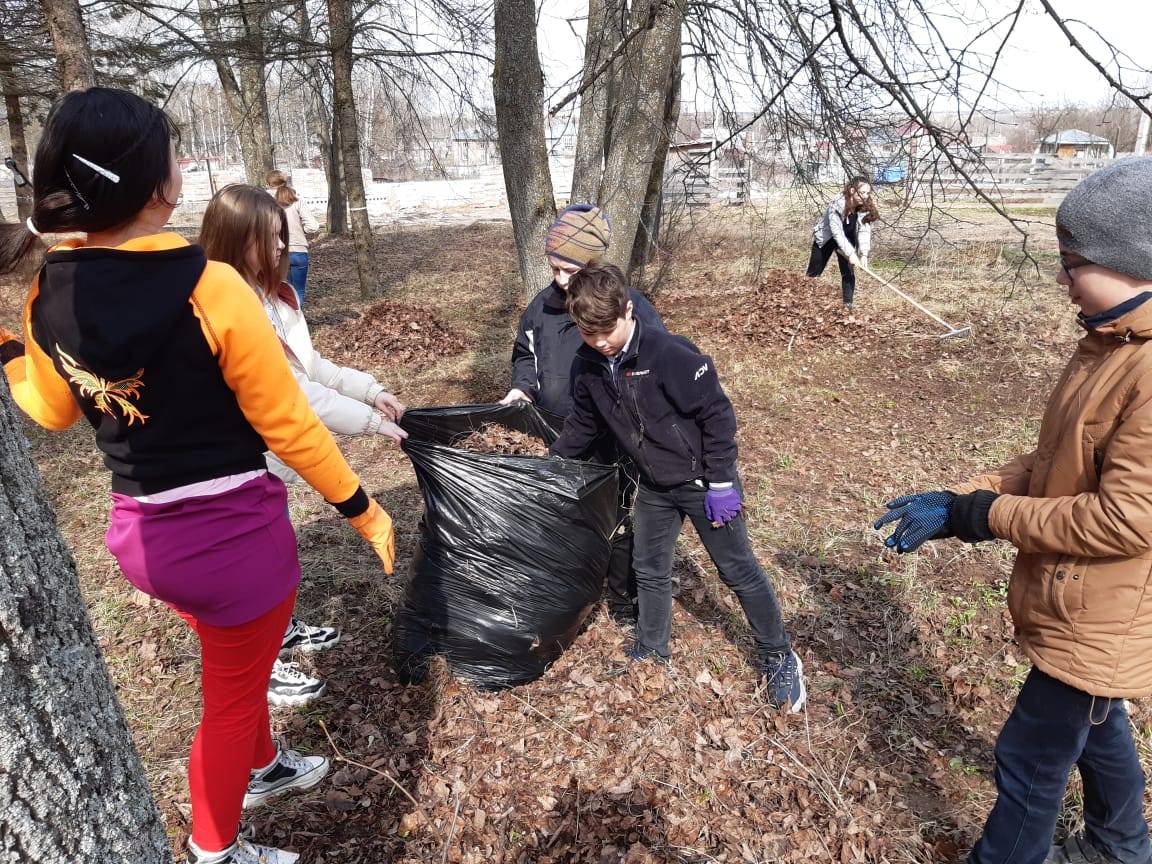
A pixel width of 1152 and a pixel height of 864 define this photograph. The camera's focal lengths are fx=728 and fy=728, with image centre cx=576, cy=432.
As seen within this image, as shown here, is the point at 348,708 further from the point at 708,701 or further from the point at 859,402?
the point at 859,402

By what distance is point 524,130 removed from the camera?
387 cm

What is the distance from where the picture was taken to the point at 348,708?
7.97ft

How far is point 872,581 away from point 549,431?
1.66 meters

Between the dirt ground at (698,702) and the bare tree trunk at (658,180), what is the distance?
2.02ft

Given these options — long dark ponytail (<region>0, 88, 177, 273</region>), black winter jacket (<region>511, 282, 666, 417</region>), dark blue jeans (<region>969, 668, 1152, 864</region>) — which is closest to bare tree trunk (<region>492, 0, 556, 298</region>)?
black winter jacket (<region>511, 282, 666, 417</region>)

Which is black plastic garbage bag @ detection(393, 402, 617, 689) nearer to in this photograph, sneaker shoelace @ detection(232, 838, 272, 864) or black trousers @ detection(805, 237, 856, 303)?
sneaker shoelace @ detection(232, 838, 272, 864)

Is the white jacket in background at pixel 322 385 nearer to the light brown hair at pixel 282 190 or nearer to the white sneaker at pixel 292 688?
the white sneaker at pixel 292 688

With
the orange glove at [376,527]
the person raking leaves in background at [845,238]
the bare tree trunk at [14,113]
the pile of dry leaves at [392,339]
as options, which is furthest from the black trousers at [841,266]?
the bare tree trunk at [14,113]

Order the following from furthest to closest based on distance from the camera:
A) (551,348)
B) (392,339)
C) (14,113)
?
(14,113) → (392,339) → (551,348)

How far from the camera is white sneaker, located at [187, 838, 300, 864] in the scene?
5.37 ft

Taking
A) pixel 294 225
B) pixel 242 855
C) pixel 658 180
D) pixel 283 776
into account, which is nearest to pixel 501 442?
pixel 283 776

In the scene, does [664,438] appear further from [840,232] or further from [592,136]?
[840,232]

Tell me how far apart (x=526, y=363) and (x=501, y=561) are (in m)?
0.98

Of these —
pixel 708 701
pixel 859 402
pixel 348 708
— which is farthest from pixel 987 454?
pixel 348 708
